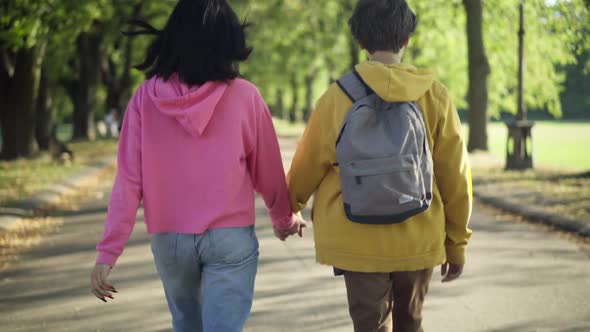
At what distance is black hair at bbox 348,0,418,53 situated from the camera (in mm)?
3043

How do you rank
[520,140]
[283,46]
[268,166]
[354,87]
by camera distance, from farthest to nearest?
[283,46] → [520,140] → [268,166] → [354,87]

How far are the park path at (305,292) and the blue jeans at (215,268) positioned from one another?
7.82ft

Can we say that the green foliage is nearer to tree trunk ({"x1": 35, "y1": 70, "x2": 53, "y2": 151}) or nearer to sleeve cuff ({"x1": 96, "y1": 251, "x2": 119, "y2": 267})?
tree trunk ({"x1": 35, "y1": 70, "x2": 53, "y2": 151})

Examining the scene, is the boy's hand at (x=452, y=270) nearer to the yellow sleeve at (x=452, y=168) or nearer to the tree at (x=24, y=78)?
the yellow sleeve at (x=452, y=168)

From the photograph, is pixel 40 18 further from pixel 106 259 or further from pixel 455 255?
pixel 455 255

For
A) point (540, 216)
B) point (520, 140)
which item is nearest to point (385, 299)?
point (540, 216)

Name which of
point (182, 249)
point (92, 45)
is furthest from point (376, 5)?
point (92, 45)

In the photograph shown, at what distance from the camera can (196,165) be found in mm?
2971

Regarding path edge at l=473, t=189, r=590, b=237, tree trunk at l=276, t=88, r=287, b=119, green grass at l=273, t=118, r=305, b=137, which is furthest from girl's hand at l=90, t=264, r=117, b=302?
tree trunk at l=276, t=88, r=287, b=119

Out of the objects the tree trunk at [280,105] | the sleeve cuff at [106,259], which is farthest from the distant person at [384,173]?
the tree trunk at [280,105]

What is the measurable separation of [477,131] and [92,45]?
16.9 meters

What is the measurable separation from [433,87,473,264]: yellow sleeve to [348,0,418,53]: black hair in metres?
0.30

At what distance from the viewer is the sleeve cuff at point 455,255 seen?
10.8ft

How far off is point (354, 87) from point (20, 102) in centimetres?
1890
